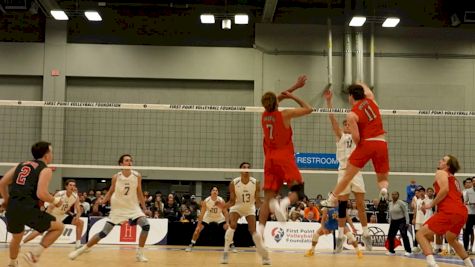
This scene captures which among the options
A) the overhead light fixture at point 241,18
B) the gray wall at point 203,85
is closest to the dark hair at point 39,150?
the overhead light fixture at point 241,18

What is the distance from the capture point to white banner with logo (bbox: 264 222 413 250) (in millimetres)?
19297

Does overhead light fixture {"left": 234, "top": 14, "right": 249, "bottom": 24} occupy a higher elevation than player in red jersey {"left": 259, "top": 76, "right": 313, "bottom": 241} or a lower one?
higher

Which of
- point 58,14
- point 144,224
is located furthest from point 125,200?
point 58,14

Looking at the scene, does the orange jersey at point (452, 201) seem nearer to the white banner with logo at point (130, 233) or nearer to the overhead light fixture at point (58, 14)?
the white banner with logo at point (130, 233)

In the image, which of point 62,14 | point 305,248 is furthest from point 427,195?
point 62,14

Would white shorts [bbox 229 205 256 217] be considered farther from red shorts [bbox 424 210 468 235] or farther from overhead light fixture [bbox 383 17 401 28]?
overhead light fixture [bbox 383 17 401 28]

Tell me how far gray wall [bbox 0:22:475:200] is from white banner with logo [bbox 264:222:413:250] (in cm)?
608

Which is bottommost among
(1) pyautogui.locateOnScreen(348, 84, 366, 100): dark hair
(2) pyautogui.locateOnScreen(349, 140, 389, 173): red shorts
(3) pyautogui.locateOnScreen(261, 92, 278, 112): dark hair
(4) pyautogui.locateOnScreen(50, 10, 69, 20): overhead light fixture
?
(2) pyautogui.locateOnScreen(349, 140, 389, 173): red shorts

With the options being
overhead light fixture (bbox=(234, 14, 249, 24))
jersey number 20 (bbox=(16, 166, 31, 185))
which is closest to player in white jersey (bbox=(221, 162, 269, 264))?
jersey number 20 (bbox=(16, 166, 31, 185))

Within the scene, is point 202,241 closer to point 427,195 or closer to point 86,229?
point 86,229

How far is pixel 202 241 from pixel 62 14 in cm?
1063

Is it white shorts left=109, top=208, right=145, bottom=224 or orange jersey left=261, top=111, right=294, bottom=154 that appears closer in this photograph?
orange jersey left=261, top=111, right=294, bottom=154

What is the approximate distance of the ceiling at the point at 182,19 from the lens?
27000 millimetres

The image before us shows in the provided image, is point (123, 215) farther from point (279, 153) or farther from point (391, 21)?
point (391, 21)
